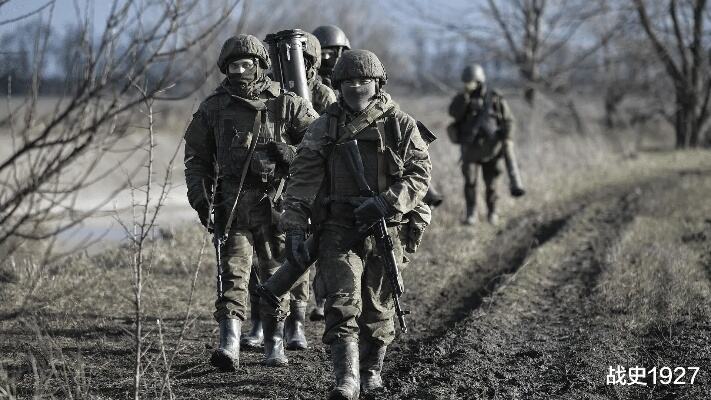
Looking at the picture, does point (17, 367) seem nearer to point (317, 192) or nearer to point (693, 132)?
point (317, 192)

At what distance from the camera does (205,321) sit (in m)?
7.49

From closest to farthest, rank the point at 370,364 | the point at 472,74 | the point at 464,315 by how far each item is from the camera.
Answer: the point at 370,364 < the point at 464,315 < the point at 472,74

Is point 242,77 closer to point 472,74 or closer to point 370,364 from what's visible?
point 370,364

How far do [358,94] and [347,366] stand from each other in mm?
1483

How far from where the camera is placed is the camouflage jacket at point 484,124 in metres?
12.0

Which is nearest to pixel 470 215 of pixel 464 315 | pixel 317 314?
pixel 464 315

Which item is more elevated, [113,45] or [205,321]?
[113,45]

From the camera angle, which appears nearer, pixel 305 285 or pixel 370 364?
pixel 370 364

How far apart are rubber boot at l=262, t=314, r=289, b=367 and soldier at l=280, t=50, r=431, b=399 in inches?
33.5

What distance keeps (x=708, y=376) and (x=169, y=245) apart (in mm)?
6452

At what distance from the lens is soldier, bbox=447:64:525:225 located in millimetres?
11984

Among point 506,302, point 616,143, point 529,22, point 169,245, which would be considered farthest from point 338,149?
point 616,143

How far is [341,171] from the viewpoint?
17.4ft

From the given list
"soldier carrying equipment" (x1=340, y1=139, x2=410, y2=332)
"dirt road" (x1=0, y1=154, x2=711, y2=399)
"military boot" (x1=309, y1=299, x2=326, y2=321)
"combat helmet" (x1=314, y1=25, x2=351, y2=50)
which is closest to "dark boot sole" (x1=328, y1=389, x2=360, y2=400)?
"dirt road" (x1=0, y1=154, x2=711, y2=399)
